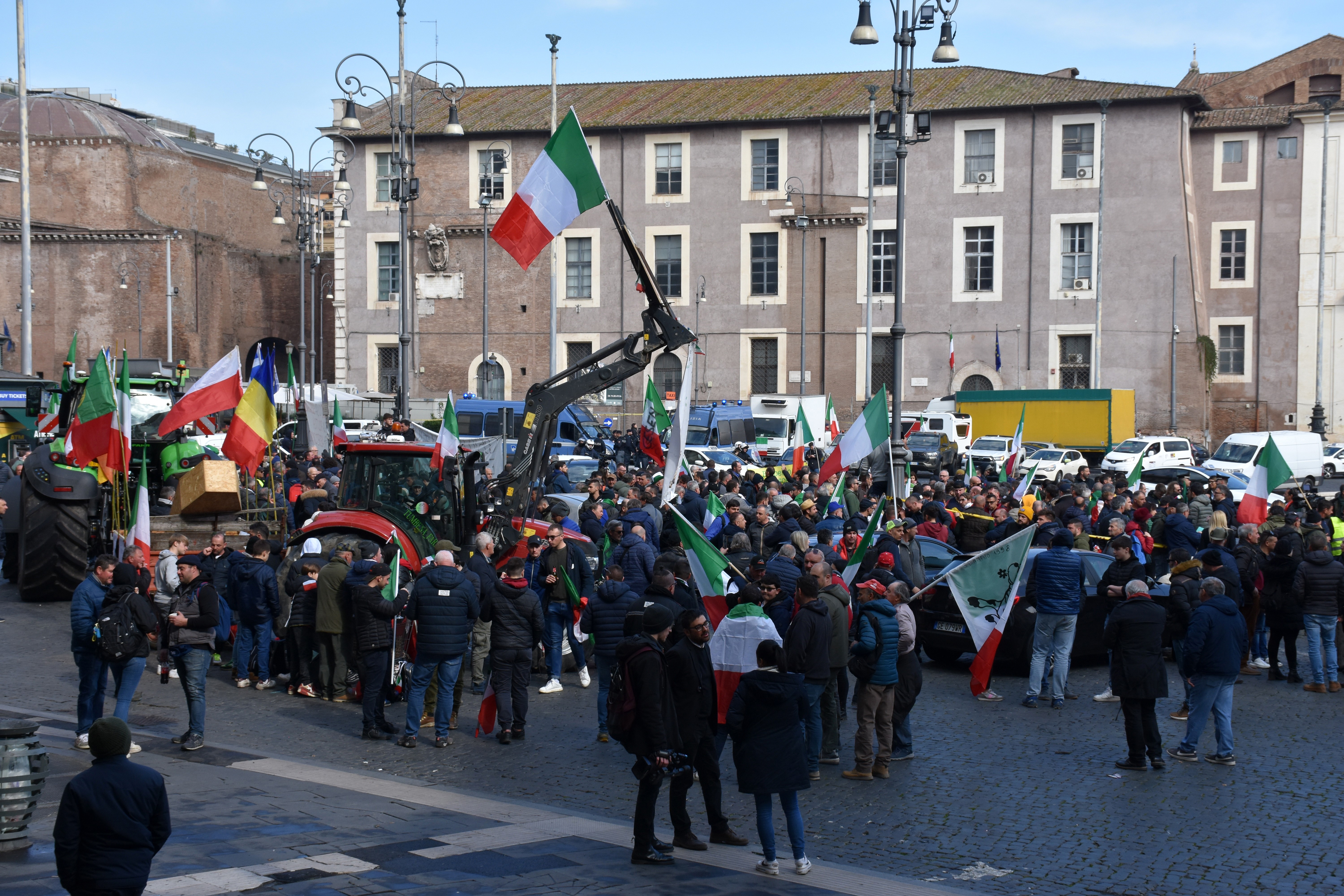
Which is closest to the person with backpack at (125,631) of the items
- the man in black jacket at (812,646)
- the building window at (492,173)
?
the man in black jacket at (812,646)

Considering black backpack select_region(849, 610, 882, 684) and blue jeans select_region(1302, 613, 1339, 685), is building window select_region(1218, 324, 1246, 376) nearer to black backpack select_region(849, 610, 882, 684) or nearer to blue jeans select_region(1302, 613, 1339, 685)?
blue jeans select_region(1302, 613, 1339, 685)

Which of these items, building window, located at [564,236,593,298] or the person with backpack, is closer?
the person with backpack

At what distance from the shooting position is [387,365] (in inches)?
2188

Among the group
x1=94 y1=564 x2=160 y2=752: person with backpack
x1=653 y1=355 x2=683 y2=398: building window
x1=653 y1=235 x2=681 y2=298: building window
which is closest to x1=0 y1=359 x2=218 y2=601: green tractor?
x1=94 y1=564 x2=160 y2=752: person with backpack

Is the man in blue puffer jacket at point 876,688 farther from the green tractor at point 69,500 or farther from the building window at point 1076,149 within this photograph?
the building window at point 1076,149

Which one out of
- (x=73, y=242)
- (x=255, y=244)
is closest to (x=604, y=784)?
(x=73, y=242)

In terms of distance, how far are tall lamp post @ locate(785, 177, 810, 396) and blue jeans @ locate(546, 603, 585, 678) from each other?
37.8 metres

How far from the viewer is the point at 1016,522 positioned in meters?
16.4

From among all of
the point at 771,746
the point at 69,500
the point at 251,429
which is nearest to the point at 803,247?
the point at 251,429

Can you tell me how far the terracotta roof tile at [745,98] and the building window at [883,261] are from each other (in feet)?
14.8

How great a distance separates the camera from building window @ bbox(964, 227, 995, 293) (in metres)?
50.3

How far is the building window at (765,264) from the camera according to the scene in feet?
171

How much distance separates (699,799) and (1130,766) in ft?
10.9

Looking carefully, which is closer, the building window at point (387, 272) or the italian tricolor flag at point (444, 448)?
the italian tricolor flag at point (444, 448)
